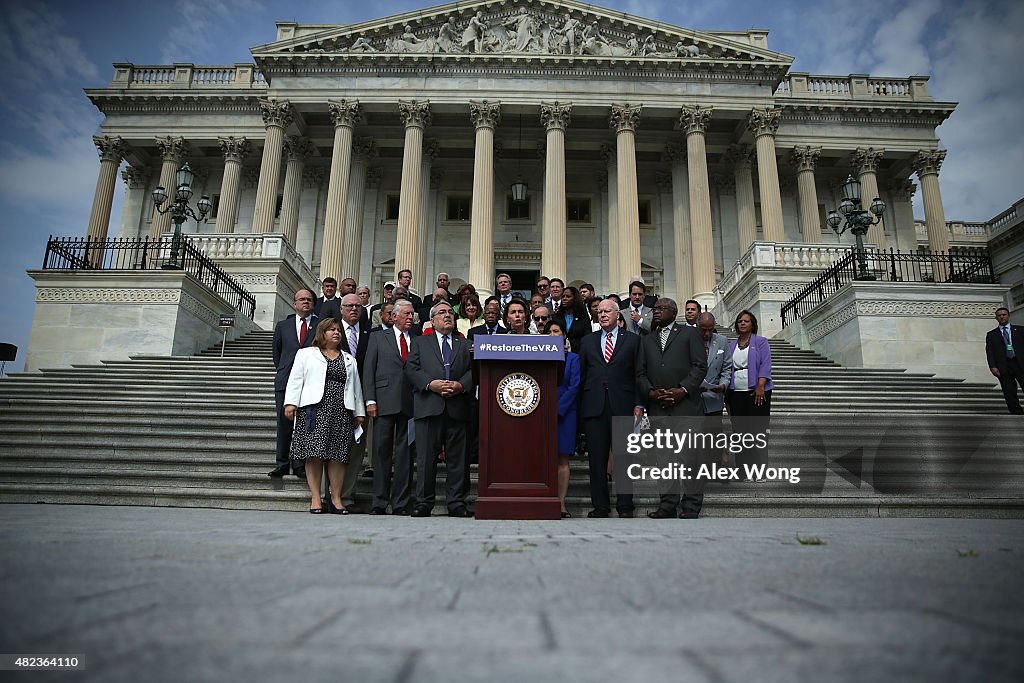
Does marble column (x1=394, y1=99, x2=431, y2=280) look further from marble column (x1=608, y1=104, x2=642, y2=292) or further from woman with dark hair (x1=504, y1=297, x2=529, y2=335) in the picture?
woman with dark hair (x1=504, y1=297, x2=529, y2=335)

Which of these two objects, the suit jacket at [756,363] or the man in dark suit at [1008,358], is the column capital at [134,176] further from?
the man in dark suit at [1008,358]

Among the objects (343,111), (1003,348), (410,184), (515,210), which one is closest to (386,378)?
(1003,348)

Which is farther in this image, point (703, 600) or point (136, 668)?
point (703, 600)

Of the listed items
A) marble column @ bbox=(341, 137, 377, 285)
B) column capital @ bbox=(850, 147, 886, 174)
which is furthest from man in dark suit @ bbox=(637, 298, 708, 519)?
column capital @ bbox=(850, 147, 886, 174)

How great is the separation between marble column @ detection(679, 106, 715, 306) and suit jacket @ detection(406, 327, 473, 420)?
20251 mm

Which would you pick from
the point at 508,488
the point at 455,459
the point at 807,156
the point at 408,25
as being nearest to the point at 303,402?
the point at 455,459

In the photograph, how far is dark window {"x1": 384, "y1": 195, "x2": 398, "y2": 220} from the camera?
3297 cm

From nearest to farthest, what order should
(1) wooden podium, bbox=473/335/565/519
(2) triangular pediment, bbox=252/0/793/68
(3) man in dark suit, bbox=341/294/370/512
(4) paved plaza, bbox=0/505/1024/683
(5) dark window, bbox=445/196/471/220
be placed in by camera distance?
1. (4) paved plaza, bbox=0/505/1024/683
2. (1) wooden podium, bbox=473/335/565/519
3. (3) man in dark suit, bbox=341/294/370/512
4. (2) triangular pediment, bbox=252/0/793/68
5. (5) dark window, bbox=445/196/471/220

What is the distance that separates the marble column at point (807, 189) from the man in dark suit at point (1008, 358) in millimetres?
18825

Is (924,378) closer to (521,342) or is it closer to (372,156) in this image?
(521,342)

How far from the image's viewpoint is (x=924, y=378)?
44.1 feet

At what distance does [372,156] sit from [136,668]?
32.8 metres

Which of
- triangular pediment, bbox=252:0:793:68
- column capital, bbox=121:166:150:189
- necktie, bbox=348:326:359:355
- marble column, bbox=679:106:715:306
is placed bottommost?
necktie, bbox=348:326:359:355

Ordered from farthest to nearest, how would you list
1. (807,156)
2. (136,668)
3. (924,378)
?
(807,156) → (924,378) → (136,668)
